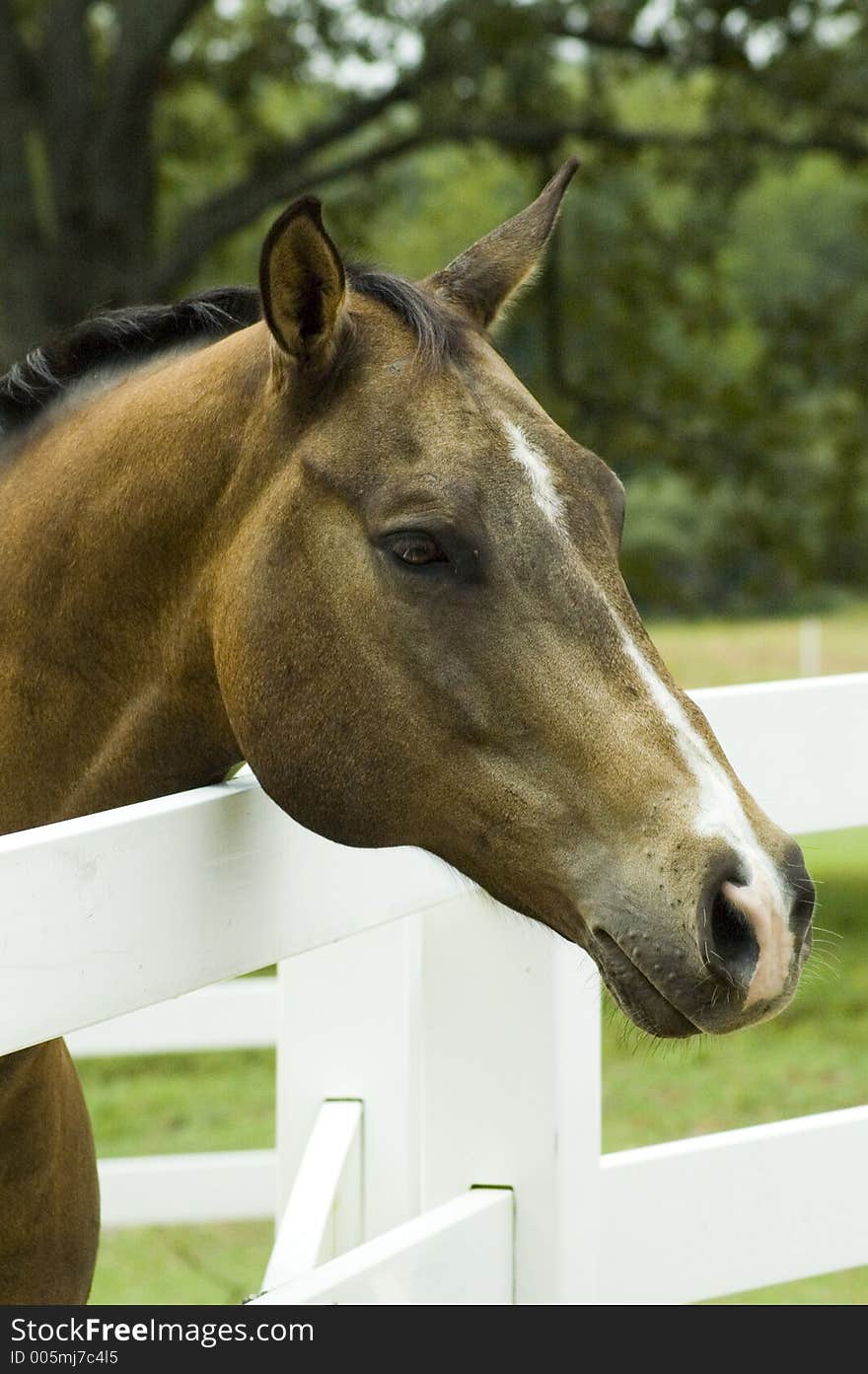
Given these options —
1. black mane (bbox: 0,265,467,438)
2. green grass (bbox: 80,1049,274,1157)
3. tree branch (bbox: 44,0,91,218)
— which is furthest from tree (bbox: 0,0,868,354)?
black mane (bbox: 0,265,467,438)

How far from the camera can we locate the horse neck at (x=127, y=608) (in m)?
2.30

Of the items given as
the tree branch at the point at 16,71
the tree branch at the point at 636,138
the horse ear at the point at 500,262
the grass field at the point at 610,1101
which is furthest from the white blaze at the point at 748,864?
the tree branch at the point at 636,138

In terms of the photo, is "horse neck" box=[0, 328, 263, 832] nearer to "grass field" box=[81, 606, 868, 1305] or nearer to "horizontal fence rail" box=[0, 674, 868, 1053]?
"horizontal fence rail" box=[0, 674, 868, 1053]

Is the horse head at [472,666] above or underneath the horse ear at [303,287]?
underneath

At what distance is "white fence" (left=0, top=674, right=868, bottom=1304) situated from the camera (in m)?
1.77

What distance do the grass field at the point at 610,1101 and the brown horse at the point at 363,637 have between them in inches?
103

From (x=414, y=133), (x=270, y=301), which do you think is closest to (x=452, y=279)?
(x=270, y=301)

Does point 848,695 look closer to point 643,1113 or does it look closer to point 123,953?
point 123,953

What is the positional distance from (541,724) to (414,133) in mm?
8646

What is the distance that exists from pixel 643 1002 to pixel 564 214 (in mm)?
9772

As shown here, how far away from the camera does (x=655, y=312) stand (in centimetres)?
1202

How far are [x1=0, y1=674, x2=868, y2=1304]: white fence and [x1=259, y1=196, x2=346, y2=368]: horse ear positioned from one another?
0.62 meters

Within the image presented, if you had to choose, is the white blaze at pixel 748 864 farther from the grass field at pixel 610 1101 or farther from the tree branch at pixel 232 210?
the tree branch at pixel 232 210

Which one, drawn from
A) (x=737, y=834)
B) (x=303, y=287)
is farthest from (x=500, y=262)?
(x=737, y=834)
